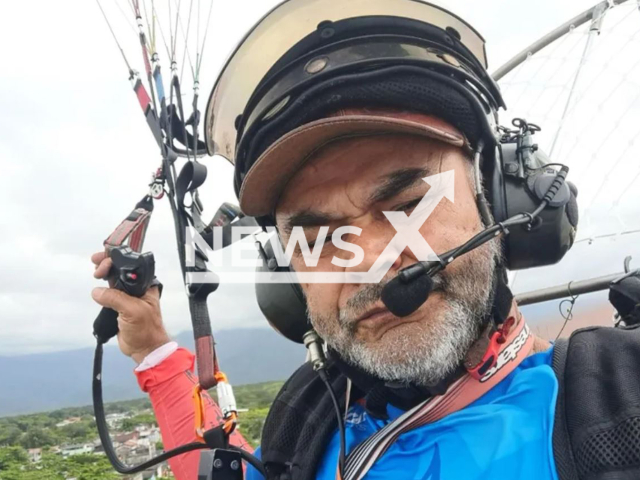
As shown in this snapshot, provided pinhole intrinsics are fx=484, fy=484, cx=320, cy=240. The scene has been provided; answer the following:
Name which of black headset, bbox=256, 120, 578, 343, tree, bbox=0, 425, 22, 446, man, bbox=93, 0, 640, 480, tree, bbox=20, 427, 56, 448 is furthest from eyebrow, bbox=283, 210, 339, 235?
tree, bbox=0, 425, 22, 446

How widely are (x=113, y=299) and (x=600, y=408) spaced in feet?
4.10

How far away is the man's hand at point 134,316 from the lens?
1394 millimetres

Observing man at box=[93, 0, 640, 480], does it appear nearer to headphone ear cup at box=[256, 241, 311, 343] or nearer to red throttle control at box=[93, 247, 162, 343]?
headphone ear cup at box=[256, 241, 311, 343]

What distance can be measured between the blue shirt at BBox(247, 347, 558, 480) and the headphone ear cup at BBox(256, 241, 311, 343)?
481 mm

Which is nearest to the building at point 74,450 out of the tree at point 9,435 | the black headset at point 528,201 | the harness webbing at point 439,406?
the tree at point 9,435

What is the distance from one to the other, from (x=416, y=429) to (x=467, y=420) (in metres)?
0.11

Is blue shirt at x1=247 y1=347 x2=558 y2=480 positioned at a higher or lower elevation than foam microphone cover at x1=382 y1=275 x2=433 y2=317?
lower

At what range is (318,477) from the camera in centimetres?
107

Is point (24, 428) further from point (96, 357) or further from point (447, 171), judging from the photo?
point (447, 171)

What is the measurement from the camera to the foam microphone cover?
0.84 metres

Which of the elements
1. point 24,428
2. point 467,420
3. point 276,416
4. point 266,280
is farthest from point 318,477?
point 24,428

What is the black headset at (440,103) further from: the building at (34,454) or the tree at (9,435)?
the tree at (9,435)

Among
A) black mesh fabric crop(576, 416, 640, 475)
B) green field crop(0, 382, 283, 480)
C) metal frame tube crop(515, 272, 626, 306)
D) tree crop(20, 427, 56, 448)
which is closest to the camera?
black mesh fabric crop(576, 416, 640, 475)

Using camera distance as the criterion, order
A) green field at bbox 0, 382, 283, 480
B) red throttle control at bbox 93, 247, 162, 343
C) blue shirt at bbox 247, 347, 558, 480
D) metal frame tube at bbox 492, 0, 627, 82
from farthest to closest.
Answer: metal frame tube at bbox 492, 0, 627, 82 < green field at bbox 0, 382, 283, 480 < red throttle control at bbox 93, 247, 162, 343 < blue shirt at bbox 247, 347, 558, 480
